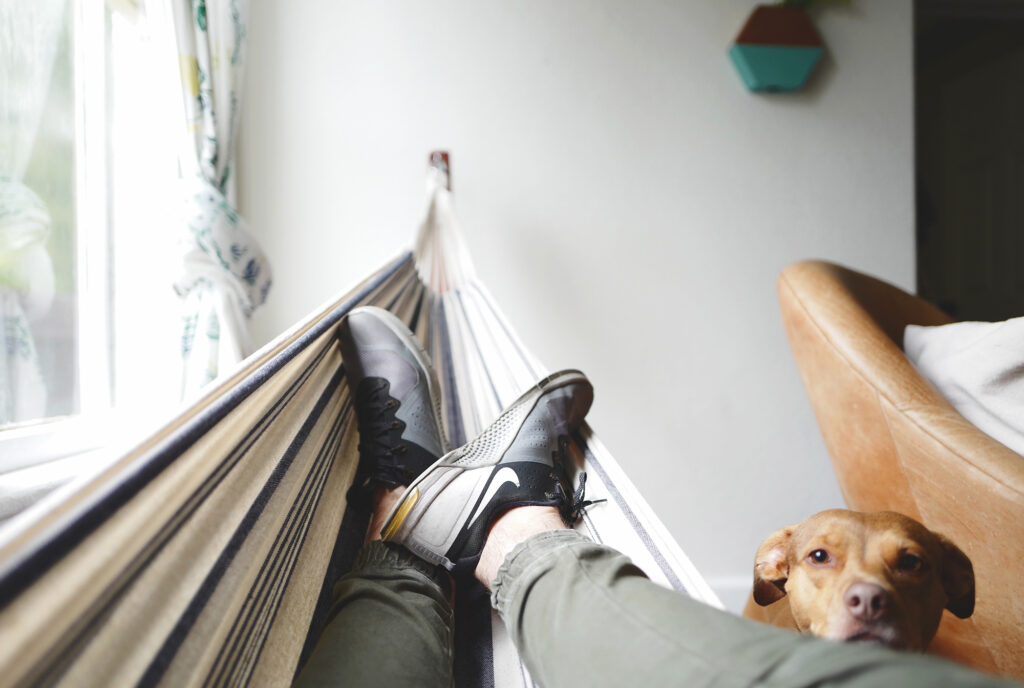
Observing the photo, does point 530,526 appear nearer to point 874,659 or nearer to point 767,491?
point 874,659

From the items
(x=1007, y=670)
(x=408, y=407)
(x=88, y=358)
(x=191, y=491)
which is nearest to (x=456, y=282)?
(x=408, y=407)

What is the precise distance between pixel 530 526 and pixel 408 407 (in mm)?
299

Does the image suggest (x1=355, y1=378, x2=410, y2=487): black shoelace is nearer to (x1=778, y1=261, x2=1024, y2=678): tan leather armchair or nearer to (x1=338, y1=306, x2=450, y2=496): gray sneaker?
(x1=338, y1=306, x2=450, y2=496): gray sneaker

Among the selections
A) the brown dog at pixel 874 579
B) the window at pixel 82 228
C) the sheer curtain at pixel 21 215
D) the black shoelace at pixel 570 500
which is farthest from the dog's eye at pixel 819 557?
the sheer curtain at pixel 21 215

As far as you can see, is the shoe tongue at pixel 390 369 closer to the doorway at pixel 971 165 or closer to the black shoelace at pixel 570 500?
the black shoelace at pixel 570 500

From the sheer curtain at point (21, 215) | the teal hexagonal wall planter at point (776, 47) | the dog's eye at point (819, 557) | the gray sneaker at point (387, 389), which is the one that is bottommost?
the dog's eye at point (819, 557)

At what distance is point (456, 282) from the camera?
4.82 feet

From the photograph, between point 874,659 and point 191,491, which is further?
point 191,491

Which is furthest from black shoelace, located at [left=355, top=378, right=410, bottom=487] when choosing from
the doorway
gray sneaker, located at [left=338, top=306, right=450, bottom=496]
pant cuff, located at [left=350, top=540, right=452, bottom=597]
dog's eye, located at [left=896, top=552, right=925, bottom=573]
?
the doorway

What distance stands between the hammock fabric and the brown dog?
0.20 meters

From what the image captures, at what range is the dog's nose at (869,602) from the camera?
524 mm

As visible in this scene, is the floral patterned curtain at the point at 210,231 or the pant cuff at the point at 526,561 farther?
the floral patterned curtain at the point at 210,231

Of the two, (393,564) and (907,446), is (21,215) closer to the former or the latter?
(393,564)

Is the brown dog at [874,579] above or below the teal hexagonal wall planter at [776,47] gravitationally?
below
